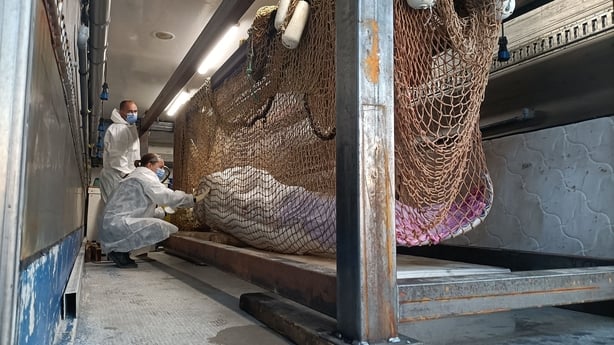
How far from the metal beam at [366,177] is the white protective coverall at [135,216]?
2.24 metres

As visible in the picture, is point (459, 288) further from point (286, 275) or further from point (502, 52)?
point (502, 52)

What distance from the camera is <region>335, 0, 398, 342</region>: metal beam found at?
0.93 meters

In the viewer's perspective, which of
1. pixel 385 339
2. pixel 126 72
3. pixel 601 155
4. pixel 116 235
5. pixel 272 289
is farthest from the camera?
pixel 126 72

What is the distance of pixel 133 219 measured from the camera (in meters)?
3.17

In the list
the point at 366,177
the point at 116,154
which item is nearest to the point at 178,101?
the point at 116,154

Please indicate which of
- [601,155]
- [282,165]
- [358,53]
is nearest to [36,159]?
[358,53]

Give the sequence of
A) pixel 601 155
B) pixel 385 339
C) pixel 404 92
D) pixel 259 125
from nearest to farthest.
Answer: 1. pixel 385 339
2. pixel 404 92
3. pixel 601 155
4. pixel 259 125

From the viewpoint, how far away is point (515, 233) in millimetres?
1872

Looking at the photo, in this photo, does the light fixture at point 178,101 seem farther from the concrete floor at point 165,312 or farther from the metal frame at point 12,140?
the metal frame at point 12,140

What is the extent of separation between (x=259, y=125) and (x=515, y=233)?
1226 mm

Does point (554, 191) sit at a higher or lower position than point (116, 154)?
lower

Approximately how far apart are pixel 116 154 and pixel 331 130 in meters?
3.26

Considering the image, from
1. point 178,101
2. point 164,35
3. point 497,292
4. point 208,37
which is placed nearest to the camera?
point 497,292

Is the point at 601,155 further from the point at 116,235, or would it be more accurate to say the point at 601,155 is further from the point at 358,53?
the point at 116,235
